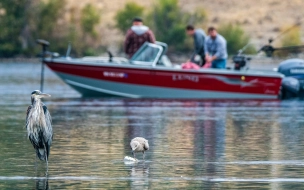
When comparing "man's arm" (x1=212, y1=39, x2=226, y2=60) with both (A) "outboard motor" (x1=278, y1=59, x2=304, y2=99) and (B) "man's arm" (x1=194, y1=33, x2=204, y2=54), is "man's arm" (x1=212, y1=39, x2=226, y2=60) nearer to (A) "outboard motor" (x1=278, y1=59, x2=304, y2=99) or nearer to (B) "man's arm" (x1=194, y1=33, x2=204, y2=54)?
(B) "man's arm" (x1=194, y1=33, x2=204, y2=54)

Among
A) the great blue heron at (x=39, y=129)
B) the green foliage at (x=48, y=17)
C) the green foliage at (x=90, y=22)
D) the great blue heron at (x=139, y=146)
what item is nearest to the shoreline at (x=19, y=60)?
the green foliage at (x=48, y=17)

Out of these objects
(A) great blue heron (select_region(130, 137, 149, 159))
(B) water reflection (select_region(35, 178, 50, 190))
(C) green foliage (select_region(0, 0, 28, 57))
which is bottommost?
(C) green foliage (select_region(0, 0, 28, 57))

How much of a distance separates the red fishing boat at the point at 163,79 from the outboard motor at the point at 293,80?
526 mm

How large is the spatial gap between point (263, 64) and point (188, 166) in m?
50.5

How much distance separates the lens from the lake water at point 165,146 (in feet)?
42.4

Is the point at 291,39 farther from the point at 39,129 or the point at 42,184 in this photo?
the point at 42,184

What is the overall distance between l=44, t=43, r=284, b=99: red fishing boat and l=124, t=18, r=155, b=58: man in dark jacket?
0.60m

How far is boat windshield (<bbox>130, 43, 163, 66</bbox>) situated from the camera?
29844 millimetres

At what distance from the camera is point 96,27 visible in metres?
87.6

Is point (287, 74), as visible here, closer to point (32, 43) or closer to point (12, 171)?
point (12, 171)

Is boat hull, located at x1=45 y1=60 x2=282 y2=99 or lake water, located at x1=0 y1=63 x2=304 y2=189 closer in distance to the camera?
lake water, located at x1=0 y1=63 x2=304 y2=189

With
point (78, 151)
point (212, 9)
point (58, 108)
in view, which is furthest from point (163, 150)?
point (212, 9)

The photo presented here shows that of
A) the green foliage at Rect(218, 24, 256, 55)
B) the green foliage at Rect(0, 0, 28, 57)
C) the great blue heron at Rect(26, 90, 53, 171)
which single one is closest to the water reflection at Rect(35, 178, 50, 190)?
the great blue heron at Rect(26, 90, 53, 171)

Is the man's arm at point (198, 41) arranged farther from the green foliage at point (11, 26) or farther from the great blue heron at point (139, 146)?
the green foliage at point (11, 26)
